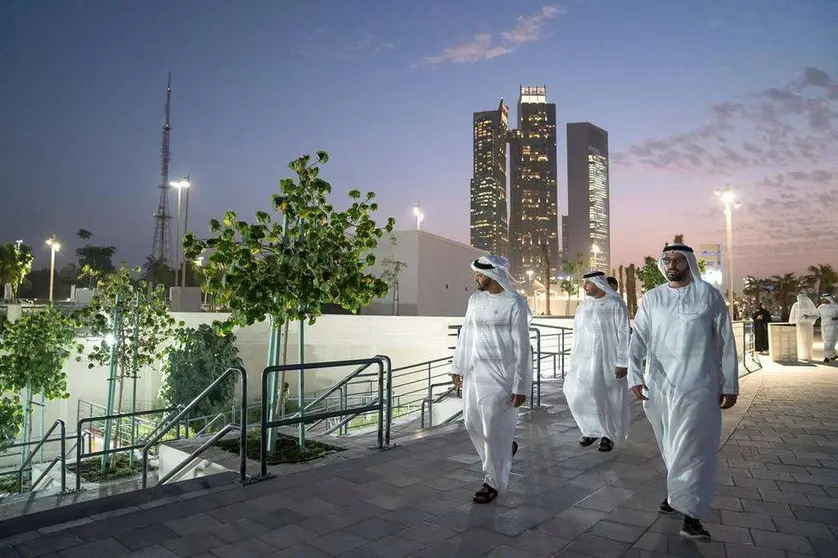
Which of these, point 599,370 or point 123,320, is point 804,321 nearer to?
point 599,370

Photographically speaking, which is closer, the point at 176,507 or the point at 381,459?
the point at 176,507

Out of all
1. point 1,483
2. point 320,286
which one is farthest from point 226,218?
point 1,483

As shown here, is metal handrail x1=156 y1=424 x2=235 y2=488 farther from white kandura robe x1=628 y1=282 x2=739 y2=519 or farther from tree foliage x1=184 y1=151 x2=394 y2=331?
white kandura robe x1=628 y1=282 x2=739 y2=519

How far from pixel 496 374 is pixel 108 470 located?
12.5 metres

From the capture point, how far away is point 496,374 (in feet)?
15.0

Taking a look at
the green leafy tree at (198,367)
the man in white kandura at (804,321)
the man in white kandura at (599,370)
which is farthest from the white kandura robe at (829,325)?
the green leafy tree at (198,367)

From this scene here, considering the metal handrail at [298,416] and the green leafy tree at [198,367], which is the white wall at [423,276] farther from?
the metal handrail at [298,416]

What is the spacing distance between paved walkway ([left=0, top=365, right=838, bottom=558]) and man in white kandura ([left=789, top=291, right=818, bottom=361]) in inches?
493

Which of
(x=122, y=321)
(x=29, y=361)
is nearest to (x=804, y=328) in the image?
(x=122, y=321)

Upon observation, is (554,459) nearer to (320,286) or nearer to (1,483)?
(320,286)

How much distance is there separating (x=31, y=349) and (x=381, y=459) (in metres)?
14.6

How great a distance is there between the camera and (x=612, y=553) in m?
3.39

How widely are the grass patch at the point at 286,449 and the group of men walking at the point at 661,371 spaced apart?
2.16 meters

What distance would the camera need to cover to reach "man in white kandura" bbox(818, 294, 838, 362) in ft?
52.6
